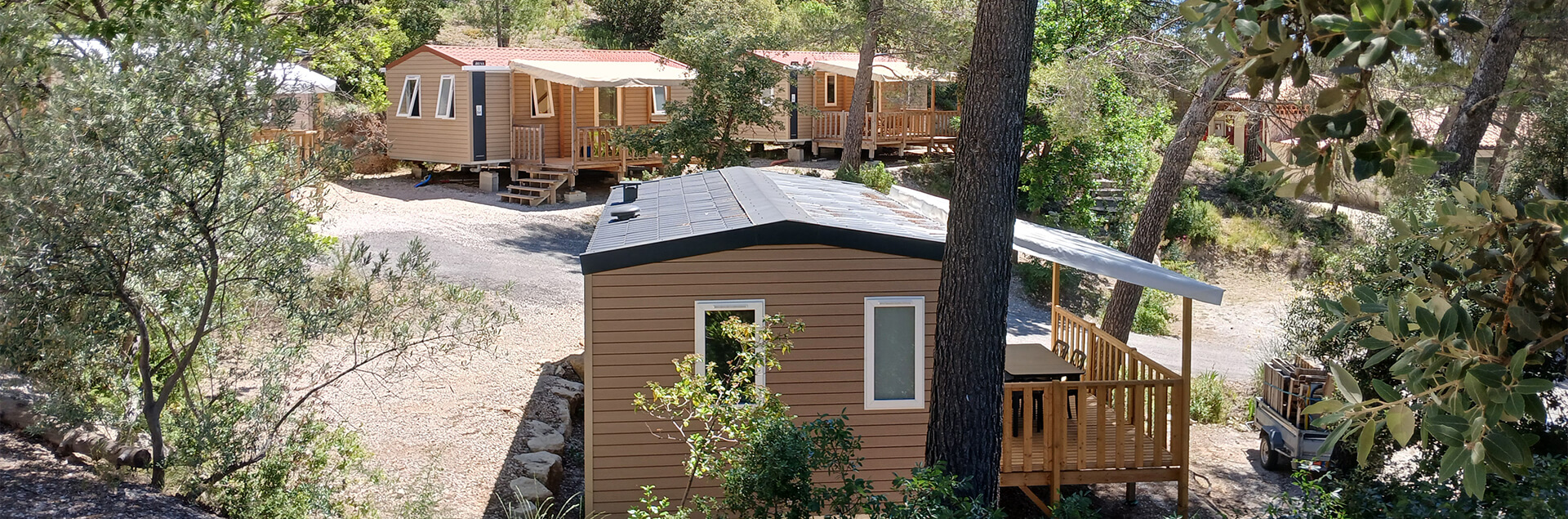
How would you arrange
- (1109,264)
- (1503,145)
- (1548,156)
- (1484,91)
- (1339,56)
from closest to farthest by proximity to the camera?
1. (1339,56)
2. (1109,264)
3. (1548,156)
4. (1484,91)
5. (1503,145)

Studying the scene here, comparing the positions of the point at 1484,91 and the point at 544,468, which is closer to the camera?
the point at 544,468

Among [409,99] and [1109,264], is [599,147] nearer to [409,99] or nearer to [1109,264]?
[409,99]

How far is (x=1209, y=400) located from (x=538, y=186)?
14619 mm

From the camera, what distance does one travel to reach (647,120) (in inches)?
977

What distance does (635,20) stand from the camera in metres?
35.9

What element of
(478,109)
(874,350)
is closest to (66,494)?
(874,350)

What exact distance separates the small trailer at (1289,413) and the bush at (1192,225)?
1347 centimetres

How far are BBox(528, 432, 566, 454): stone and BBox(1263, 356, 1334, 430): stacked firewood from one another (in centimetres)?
650

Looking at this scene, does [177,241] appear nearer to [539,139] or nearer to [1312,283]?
[1312,283]

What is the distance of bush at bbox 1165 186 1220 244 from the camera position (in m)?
23.4

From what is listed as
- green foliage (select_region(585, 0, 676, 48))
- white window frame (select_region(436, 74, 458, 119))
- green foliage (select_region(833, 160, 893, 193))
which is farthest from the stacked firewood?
green foliage (select_region(585, 0, 676, 48))

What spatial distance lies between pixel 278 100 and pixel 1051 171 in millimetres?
18206

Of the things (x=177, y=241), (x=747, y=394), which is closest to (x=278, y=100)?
(x=177, y=241)

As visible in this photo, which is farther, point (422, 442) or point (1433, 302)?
point (422, 442)
